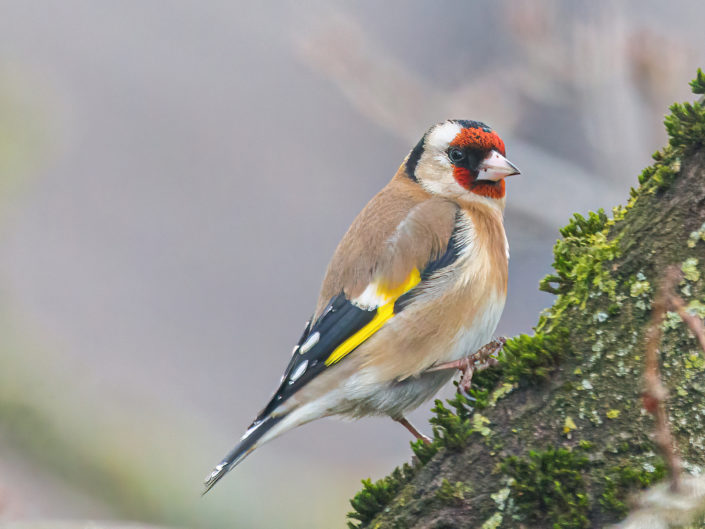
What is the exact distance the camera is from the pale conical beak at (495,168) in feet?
14.6

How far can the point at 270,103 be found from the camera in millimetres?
10484

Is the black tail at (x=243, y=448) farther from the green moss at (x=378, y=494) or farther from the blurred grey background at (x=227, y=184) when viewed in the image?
the blurred grey background at (x=227, y=184)

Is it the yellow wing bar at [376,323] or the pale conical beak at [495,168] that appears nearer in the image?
the yellow wing bar at [376,323]

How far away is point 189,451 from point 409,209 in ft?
11.8

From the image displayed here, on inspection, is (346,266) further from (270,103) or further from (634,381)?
(270,103)

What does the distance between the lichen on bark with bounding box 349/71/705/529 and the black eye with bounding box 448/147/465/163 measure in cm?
200

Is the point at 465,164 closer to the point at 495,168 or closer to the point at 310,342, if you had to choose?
the point at 495,168

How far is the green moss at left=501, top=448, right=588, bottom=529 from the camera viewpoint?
2.28m

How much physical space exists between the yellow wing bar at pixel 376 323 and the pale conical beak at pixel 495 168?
2.81 feet

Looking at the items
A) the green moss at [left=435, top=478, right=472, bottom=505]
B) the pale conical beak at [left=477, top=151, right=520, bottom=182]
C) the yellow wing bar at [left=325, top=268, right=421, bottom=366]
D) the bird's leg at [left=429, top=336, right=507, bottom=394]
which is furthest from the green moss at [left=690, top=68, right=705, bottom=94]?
the pale conical beak at [left=477, top=151, right=520, bottom=182]

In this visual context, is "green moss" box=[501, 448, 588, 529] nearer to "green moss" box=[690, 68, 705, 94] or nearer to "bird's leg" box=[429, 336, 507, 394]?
"bird's leg" box=[429, 336, 507, 394]

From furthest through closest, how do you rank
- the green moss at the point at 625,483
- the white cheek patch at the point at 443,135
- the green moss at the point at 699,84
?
A: the white cheek patch at the point at 443,135, the green moss at the point at 699,84, the green moss at the point at 625,483

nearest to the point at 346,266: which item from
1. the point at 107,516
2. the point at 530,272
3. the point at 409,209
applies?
the point at 409,209

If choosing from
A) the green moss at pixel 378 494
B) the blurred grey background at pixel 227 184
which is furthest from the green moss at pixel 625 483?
the blurred grey background at pixel 227 184
